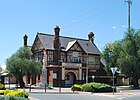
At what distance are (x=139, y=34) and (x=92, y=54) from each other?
16.3 m

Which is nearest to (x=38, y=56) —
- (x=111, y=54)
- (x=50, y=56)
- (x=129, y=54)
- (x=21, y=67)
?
(x=50, y=56)

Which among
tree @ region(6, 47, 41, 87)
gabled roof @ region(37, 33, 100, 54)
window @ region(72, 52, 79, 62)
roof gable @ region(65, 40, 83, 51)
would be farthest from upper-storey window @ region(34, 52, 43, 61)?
tree @ region(6, 47, 41, 87)

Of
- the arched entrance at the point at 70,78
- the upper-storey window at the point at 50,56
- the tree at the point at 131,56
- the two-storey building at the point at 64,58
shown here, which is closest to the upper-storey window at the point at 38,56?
the two-storey building at the point at 64,58

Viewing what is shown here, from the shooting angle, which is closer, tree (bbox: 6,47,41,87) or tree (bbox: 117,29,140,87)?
tree (bbox: 6,47,41,87)

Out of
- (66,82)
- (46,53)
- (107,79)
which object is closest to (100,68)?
(107,79)

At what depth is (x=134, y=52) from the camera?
50969mm

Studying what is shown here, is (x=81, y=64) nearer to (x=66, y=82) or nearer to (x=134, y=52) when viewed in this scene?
(x=66, y=82)

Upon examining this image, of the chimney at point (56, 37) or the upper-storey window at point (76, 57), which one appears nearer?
the chimney at point (56, 37)

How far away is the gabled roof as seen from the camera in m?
60.2

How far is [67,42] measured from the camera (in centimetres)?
6400

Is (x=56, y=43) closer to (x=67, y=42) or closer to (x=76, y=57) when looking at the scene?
(x=67, y=42)

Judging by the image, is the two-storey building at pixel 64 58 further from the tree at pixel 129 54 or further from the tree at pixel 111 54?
the tree at pixel 129 54

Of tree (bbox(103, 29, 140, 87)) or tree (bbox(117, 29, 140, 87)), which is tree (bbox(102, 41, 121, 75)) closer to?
tree (bbox(103, 29, 140, 87))

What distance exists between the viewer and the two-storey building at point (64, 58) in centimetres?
5809
